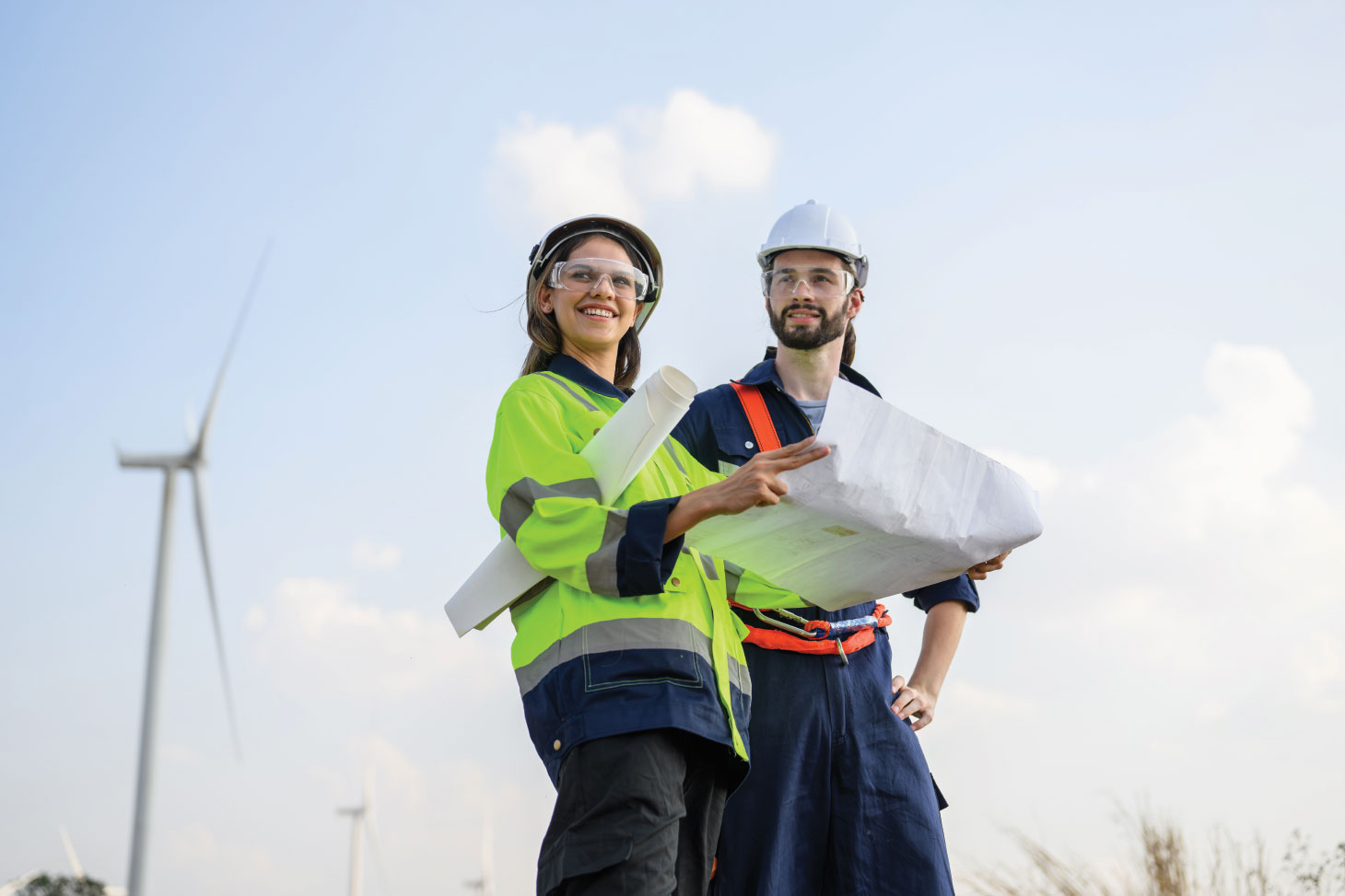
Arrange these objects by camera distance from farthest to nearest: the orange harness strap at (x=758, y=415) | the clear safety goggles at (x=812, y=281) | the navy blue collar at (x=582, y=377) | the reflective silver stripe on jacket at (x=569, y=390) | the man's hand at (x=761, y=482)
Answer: the clear safety goggles at (x=812, y=281) → the orange harness strap at (x=758, y=415) → the navy blue collar at (x=582, y=377) → the reflective silver stripe on jacket at (x=569, y=390) → the man's hand at (x=761, y=482)

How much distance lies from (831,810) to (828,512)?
4.80 ft

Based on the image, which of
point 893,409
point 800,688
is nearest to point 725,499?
point 893,409

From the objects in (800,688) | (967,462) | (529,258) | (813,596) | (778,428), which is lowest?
(800,688)

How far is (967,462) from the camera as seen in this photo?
362cm

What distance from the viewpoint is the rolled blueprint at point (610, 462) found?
11.1 feet

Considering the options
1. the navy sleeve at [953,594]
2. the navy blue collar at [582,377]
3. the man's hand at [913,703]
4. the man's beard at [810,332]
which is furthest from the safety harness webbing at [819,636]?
the man's beard at [810,332]

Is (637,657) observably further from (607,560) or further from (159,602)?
(159,602)

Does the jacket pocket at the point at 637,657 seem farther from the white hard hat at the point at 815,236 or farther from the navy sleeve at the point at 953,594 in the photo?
the white hard hat at the point at 815,236

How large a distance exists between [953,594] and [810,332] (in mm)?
1161

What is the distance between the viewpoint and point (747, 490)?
3.30 meters

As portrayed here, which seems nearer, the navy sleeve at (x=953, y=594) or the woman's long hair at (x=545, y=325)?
the woman's long hair at (x=545, y=325)

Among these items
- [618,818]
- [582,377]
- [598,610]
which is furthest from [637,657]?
[582,377]

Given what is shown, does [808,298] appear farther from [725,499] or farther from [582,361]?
[725,499]

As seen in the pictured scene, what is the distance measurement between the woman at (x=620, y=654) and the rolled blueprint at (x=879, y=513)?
0.39 ft
